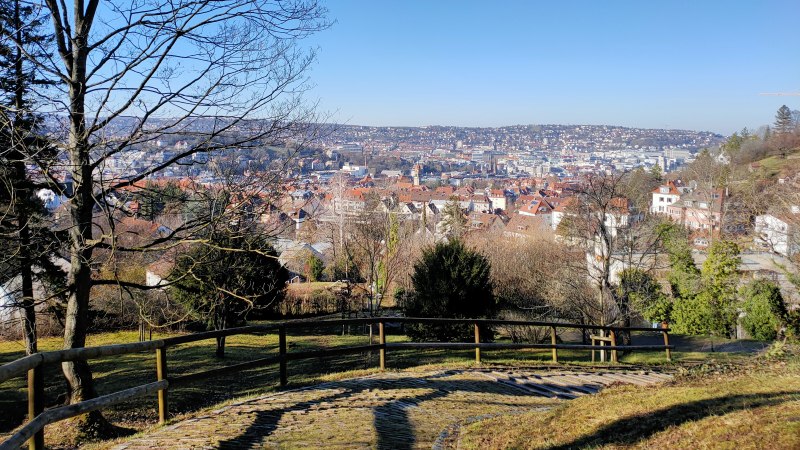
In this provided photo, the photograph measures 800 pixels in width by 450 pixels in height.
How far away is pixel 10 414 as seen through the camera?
1276 centimetres

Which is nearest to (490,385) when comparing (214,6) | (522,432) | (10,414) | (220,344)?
(522,432)

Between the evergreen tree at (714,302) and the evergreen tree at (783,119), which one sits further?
the evergreen tree at (783,119)

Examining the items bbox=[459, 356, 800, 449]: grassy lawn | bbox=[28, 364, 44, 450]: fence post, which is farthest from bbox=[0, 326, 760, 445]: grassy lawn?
bbox=[459, 356, 800, 449]: grassy lawn

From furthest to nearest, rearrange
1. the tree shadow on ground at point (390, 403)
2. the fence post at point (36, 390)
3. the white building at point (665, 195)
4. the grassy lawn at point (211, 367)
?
the white building at point (665, 195) < the grassy lawn at point (211, 367) < the tree shadow on ground at point (390, 403) < the fence post at point (36, 390)

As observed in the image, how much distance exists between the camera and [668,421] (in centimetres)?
520

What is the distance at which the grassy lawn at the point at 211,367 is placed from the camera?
451 inches

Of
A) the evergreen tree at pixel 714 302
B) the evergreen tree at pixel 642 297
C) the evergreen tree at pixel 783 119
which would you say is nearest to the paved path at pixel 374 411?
the evergreen tree at pixel 642 297

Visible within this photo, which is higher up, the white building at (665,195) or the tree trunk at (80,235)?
the tree trunk at (80,235)

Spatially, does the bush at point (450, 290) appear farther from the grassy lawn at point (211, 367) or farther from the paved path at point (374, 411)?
the paved path at point (374, 411)

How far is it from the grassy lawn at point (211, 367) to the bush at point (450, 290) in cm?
148

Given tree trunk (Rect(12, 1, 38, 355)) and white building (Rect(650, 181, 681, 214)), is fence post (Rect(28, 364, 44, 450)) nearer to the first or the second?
tree trunk (Rect(12, 1, 38, 355))

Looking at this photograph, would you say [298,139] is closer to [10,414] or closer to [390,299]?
[10,414]

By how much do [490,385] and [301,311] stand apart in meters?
24.7

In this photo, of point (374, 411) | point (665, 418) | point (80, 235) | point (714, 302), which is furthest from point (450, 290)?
point (665, 418)
